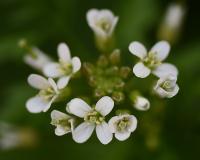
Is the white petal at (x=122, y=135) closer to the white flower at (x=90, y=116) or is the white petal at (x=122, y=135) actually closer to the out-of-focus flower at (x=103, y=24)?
the white flower at (x=90, y=116)

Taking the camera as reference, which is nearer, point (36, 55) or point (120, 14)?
point (36, 55)

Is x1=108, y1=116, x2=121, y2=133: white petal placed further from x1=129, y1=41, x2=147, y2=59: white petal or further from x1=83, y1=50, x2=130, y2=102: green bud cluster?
x1=129, y1=41, x2=147, y2=59: white petal

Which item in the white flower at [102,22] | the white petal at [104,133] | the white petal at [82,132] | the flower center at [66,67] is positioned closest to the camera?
the white petal at [104,133]

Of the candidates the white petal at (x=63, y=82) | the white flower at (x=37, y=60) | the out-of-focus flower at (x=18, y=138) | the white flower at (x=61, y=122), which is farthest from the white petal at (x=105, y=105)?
the out-of-focus flower at (x=18, y=138)

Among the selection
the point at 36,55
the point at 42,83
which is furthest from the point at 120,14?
the point at 42,83

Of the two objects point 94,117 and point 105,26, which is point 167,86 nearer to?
point 94,117

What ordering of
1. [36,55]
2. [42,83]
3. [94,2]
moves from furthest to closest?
[94,2] < [36,55] < [42,83]

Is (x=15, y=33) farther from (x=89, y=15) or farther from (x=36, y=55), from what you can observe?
(x=89, y=15)
